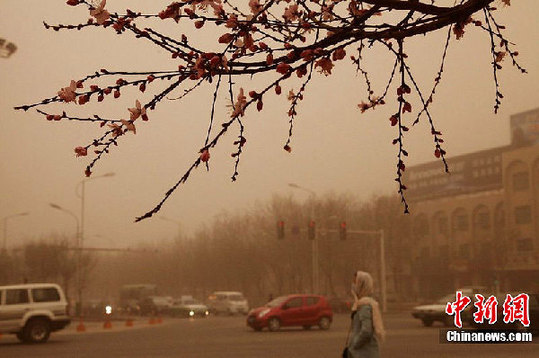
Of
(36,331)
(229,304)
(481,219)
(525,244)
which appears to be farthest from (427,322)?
(481,219)

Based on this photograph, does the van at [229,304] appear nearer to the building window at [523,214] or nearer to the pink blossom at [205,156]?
the building window at [523,214]

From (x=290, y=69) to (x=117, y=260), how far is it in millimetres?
150458

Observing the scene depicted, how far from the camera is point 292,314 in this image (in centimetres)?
2938

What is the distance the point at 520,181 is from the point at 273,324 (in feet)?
144

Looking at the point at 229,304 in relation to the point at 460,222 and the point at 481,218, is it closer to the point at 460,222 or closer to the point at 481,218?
the point at 481,218

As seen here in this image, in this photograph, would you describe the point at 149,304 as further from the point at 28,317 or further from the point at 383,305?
the point at 28,317

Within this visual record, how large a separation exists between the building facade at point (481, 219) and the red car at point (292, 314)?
3093cm

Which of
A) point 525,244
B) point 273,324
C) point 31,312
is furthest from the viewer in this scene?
point 525,244

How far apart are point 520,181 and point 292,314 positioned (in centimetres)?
4328

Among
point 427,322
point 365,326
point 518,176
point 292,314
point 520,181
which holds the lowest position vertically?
point 427,322

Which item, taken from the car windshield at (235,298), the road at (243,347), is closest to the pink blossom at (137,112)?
the road at (243,347)

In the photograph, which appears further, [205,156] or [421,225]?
[421,225]

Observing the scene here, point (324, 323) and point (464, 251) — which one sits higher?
point (464, 251)

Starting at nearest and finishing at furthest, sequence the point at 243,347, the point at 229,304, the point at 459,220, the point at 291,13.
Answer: the point at 291,13, the point at 243,347, the point at 229,304, the point at 459,220
